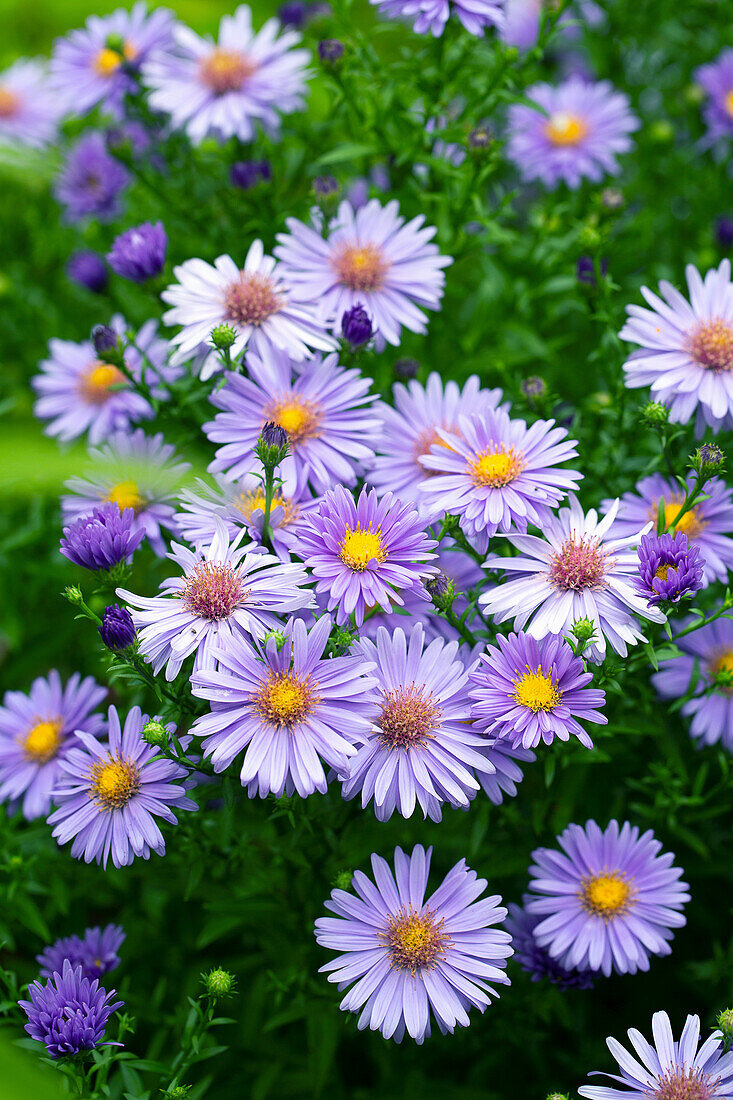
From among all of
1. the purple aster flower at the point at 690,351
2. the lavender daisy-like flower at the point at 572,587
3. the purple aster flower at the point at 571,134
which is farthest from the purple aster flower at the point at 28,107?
the lavender daisy-like flower at the point at 572,587

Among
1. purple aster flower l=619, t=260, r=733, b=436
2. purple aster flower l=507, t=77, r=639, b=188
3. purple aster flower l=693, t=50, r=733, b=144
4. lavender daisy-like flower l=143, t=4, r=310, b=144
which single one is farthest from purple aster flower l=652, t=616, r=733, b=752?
purple aster flower l=693, t=50, r=733, b=144

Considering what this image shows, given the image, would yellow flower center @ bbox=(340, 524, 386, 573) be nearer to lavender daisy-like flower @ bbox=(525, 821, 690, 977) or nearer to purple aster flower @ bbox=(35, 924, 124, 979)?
lavender daisy-like flower @ bbox=(525, 821, 690, 977)

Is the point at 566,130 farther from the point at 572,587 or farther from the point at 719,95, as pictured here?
the point at 572,587

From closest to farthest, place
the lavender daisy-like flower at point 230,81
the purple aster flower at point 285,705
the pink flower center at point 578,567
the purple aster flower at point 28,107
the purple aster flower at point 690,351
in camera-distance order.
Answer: the purple aster flower at point 285,705 < the pink flower center at point 578,567 < the purple aster flower at point 690,351 < the lavender daisy-like flower at point 230,81 < the purple aster flower at point 28,107

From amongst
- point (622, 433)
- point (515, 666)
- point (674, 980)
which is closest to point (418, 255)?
point (622, 433)

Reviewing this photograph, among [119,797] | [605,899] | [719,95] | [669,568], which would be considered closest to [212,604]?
[119,797]

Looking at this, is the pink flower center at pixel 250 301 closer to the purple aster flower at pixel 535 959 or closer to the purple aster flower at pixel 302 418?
the purple aster flower at pixel 302 418
